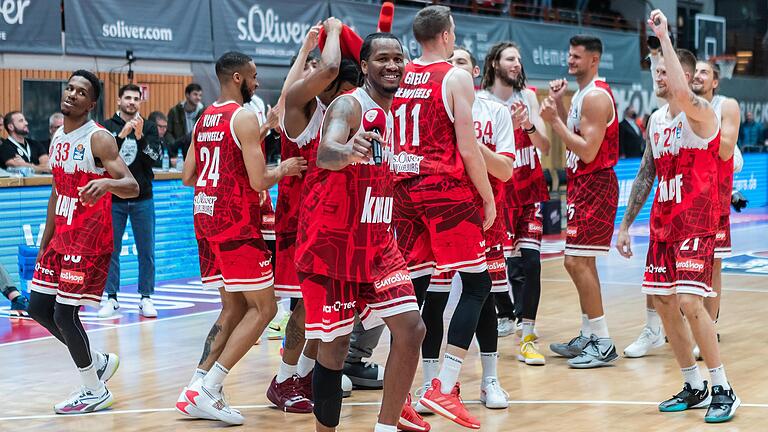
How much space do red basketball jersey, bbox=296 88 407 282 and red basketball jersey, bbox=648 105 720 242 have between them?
1.98m

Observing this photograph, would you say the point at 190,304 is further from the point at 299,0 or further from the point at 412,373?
the point at 299,0

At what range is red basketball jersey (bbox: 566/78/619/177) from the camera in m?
7.49

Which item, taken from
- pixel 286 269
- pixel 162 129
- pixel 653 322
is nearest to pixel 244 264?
pixel 286 269

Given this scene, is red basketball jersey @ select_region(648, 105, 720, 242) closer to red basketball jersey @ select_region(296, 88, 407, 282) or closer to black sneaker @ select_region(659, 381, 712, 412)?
black sneaker @ select_region(659, 381, 712, 412)

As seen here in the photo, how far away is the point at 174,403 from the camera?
21.8 feet

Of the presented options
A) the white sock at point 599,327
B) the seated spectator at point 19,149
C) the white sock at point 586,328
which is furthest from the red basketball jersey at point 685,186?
the seated spectator at point 19,149

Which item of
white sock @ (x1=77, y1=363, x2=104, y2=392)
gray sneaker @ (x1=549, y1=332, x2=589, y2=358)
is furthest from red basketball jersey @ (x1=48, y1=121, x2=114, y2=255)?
gray sneaker @ (x1=549, y1=332, x2=589, y2=358)

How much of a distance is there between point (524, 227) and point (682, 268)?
2288 millimetres

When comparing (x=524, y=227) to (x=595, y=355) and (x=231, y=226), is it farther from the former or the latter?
(x=231, y=226)

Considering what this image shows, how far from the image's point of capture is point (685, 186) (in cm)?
620

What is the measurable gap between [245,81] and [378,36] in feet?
4.86

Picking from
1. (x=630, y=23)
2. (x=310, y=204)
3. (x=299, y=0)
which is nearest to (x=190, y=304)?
(x=310, y=204)

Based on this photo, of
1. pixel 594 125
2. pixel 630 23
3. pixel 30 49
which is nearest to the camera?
pixel 594 125

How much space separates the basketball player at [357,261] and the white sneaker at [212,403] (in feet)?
3.68
